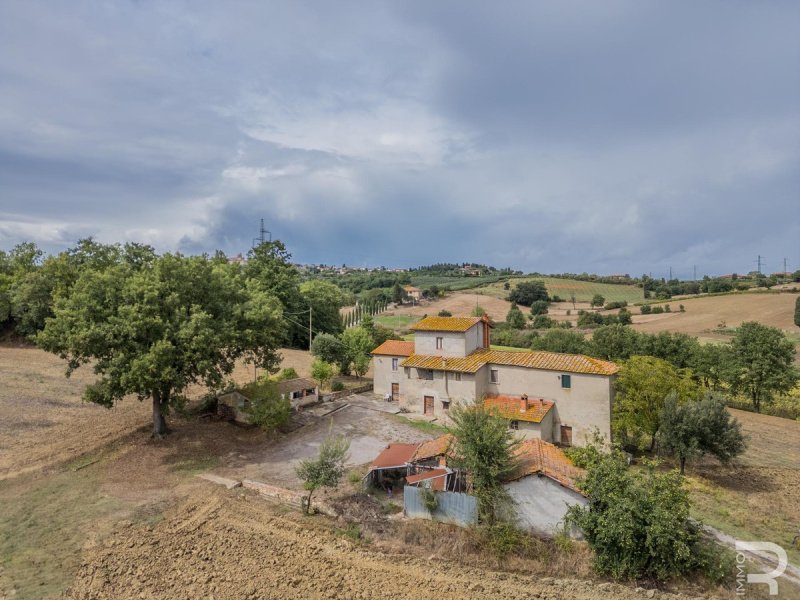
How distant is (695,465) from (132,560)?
3261 centimetres

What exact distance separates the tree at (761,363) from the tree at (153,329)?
47.3m

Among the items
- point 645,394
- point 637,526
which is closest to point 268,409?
point 637,526

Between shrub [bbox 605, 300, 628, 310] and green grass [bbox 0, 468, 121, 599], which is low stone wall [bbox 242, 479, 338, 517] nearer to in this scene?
green grass [bbox 0, 468, 121, 599]

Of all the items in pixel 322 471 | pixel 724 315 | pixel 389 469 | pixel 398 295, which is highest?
pixel 398 295

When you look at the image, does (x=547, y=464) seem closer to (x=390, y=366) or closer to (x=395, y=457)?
(x=395, y=457)

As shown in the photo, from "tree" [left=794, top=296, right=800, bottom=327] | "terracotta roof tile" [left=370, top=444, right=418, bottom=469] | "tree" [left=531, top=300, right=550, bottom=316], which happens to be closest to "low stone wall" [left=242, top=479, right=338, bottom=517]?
"terracotta roof tile" [left=370, top=444, right=418, bottom=469]

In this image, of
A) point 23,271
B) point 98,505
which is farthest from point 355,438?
point 23,271

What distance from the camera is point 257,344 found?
1174 inches

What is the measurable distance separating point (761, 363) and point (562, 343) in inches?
1099

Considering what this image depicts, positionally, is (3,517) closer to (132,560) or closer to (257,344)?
(132,560)

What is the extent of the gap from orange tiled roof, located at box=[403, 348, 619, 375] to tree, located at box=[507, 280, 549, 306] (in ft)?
336

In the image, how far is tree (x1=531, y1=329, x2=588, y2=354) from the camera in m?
67.2

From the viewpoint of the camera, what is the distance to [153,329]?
25422 mm

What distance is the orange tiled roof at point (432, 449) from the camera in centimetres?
2294
